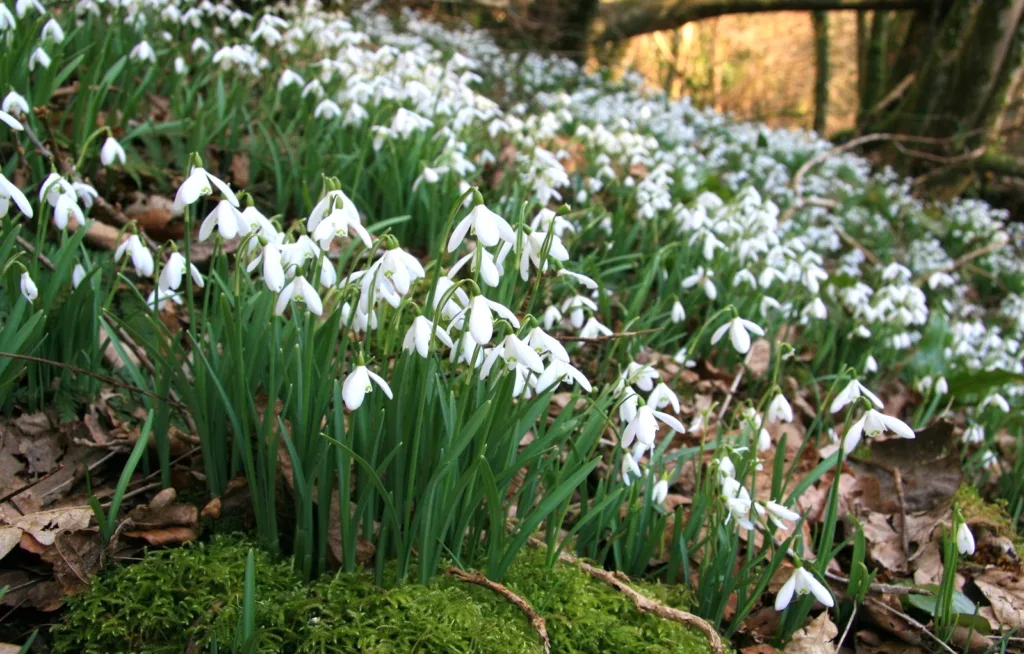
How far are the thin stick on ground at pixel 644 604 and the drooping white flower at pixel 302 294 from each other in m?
0.78

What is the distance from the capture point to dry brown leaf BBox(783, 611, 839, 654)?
1.87m

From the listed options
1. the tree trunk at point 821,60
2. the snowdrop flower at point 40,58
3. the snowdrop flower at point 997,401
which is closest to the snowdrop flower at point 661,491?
the snowdrop flower at point 997,401

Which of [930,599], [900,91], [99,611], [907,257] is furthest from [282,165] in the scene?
[900,91]

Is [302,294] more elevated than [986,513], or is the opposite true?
[302,294]

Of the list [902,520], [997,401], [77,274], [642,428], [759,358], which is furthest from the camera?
[759,358]

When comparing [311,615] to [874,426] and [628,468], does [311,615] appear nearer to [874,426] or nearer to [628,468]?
[628,468]

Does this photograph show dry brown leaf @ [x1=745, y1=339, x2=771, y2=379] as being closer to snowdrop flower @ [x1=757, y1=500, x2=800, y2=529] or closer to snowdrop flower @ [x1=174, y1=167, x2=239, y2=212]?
snowdrop flower @ [x1=757, y1=500, x2=800, y2=529]

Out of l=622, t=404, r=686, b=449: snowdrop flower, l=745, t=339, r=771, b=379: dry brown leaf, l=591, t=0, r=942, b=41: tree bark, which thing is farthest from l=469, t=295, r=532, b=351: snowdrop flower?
l=591, t=0, r=942, b=41: tree bark

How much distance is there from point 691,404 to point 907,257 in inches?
186

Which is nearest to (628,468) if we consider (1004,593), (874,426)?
(874,426)

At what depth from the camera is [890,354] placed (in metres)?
3.77

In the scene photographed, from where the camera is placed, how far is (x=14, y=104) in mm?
2334

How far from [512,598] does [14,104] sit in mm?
2011

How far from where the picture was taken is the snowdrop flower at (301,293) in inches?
59.6
